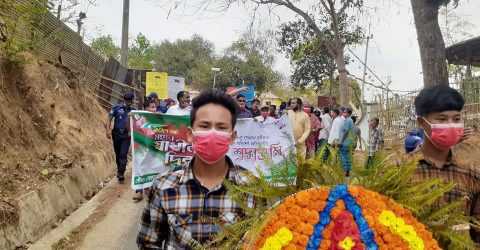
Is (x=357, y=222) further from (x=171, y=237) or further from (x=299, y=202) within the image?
(x=171, y=237)

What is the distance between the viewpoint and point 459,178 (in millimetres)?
2551

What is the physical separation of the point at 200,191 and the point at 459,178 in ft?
4.16

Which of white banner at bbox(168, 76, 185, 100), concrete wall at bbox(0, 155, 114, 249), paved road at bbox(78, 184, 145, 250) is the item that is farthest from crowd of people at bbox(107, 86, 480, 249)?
white banner at bbox(168, 76, 185, 100)

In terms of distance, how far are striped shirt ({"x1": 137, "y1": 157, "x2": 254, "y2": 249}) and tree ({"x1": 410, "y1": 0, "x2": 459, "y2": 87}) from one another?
7263mm

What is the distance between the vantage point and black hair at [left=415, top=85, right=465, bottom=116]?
255 cm

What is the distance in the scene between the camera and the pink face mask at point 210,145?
2309mm

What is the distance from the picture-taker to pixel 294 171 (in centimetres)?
196

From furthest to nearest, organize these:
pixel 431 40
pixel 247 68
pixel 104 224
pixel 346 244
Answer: pixel 247 68 < pixel 431 40 < pixel 104 224 < pixel 346 244

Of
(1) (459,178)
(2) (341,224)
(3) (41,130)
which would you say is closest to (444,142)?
(1) (459,178)

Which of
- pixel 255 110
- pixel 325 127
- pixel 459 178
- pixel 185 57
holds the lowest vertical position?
pixel 459 178

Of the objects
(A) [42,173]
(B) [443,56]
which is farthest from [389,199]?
(B) [443,56]

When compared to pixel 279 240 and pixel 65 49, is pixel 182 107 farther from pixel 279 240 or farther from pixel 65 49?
pixel 279 240

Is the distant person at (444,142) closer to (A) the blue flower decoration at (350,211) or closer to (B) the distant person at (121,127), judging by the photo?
(A) the blue flower decoration at (350,211)

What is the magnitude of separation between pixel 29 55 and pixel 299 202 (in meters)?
8.05
